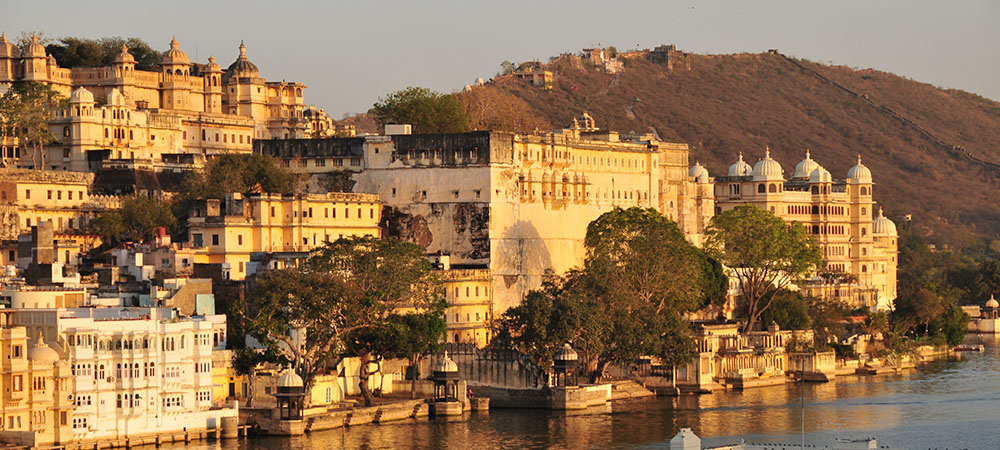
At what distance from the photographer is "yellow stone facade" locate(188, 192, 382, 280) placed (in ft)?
A: 290

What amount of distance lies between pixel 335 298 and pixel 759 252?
34.7 metres

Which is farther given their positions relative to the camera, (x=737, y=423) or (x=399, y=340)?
(x=737, y=423)

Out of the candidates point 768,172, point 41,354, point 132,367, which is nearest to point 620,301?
point 132,367

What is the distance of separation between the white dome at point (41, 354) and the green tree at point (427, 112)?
43864 millimetres

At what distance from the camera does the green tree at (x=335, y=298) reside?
7619 centimetres

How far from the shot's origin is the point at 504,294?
96.5m

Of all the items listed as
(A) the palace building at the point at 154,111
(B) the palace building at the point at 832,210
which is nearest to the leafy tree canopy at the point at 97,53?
(A) the palace building at the point at 154,111

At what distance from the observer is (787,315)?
10669cm

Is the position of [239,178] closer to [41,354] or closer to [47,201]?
[47,201]

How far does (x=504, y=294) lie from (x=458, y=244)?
311cm

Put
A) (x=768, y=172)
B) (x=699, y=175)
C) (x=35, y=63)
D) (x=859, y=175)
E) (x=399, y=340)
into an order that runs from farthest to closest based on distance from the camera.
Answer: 1. (x=859, y=175)
2. (x=768, y=172)
3. (x=699, y=175)
4. (x=35, y=63)
5. (x=399, y=340)

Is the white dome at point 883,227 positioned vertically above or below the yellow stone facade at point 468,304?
above

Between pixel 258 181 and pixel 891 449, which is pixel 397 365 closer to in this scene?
pixel 258 181

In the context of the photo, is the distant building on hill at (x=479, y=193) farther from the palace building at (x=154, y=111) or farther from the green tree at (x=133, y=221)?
the green tree at (x=133, y=221)
